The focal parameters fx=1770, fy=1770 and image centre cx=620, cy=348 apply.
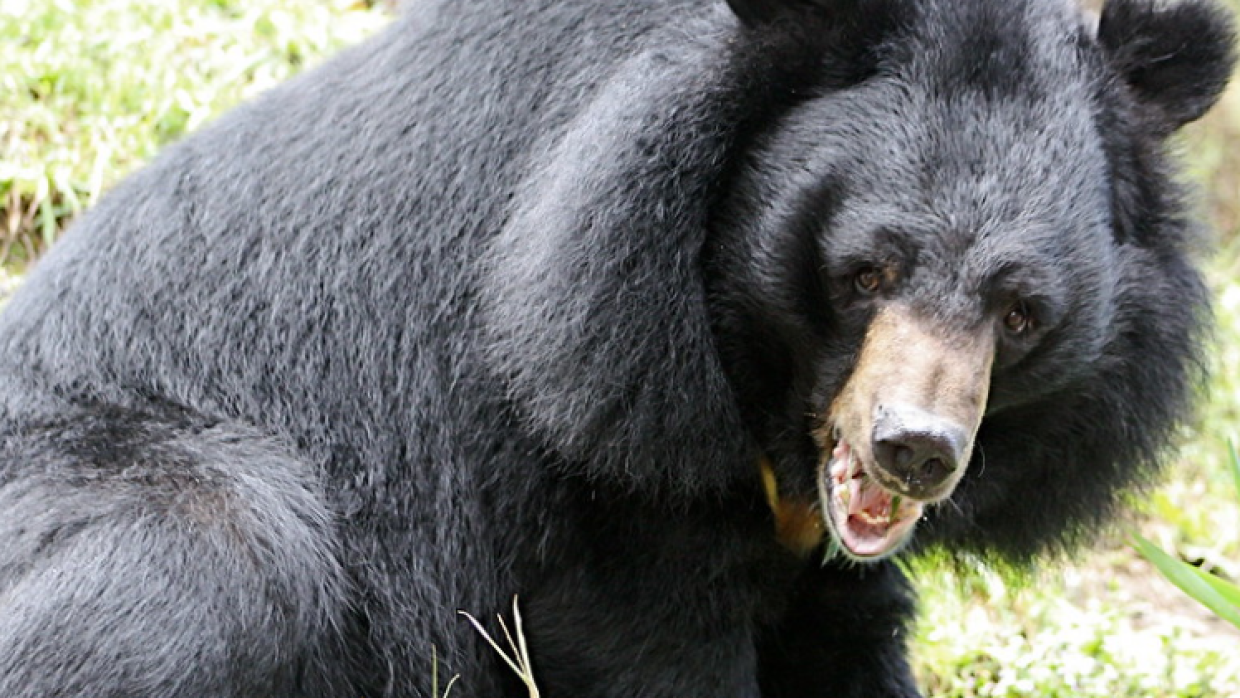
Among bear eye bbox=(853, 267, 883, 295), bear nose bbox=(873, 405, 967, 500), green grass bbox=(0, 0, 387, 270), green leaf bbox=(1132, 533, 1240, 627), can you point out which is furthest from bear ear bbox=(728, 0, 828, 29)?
green grass bbox=(0, 0, 387, 270)

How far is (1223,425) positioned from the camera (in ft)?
25.9

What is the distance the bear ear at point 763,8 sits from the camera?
416cm

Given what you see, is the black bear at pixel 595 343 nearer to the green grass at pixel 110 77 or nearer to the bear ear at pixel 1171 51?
the bear ear at pixel 1171 51

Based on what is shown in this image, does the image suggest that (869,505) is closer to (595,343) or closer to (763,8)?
(595,343)

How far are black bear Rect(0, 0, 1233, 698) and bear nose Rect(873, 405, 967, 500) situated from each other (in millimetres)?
11

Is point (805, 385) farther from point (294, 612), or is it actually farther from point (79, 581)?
point (79, 581)

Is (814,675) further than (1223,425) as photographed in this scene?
No

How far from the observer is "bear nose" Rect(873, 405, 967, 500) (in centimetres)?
384

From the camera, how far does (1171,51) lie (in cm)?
443

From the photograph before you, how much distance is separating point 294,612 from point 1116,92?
239cm

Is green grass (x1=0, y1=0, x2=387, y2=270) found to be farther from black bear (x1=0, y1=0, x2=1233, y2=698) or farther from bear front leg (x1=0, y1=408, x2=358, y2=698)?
bear front leg (x1=0, y1=408, x2=358, y2=698)

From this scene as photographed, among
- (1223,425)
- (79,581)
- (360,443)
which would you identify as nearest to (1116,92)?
(360,443)

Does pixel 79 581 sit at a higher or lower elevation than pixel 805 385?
higher

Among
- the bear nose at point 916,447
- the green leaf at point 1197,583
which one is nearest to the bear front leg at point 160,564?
the bear nose at point 916,447
